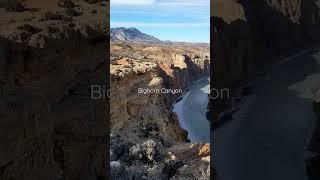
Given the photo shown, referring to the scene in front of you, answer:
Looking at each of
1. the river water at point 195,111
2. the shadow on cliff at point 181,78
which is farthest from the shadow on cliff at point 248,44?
the shadow on cliff at point 181,78

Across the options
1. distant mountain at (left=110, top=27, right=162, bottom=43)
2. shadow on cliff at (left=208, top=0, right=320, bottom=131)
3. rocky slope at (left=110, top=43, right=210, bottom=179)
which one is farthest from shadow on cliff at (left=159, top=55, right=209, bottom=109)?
shadow on cliff at (left=208, top=0, right=320, bottom=131)

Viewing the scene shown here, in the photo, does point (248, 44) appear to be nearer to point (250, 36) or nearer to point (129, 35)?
point (250, 36)

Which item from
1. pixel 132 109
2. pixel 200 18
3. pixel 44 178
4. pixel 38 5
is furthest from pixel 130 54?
pixel 44 178

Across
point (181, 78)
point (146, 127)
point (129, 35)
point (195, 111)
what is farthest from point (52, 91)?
point (181, 78)

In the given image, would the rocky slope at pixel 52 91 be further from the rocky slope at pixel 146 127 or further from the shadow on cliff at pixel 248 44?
the shadow on cliff at pixel 248 44

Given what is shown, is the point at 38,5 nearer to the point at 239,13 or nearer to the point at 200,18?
the point at 200,18

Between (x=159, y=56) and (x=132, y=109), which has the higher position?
(x=159, y=56)

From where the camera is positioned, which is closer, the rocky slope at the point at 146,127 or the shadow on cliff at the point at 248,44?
the shadow on cliff at the point at 248,44
